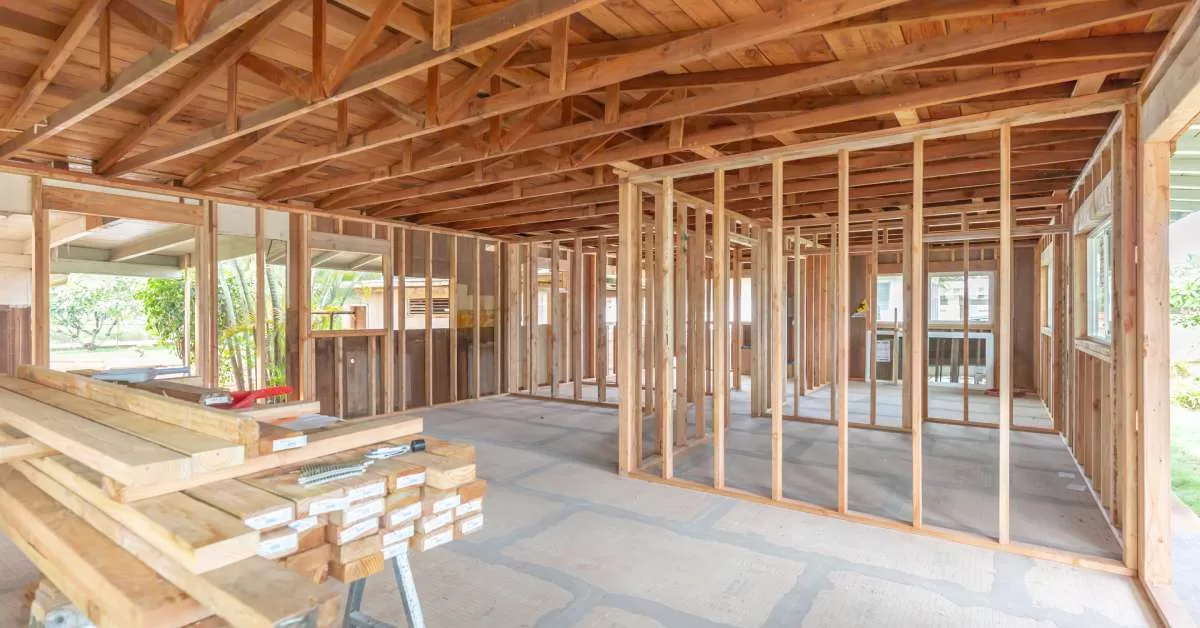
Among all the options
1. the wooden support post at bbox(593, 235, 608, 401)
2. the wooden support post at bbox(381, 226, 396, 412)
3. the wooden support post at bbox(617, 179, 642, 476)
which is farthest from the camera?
the wooden support post at bbox(593, 235, 608, 401)

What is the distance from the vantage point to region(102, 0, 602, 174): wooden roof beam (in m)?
2.27

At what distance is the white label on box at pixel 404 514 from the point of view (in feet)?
5.71

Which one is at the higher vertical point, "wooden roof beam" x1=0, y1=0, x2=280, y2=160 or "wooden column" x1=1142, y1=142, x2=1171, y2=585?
"wooden roof beam" x1=0, y1=0, x2=280, y2=160

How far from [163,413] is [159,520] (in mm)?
742

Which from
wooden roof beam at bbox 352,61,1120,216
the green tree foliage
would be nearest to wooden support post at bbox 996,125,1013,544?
wooden roof beam at bbox 352,61,1120,216

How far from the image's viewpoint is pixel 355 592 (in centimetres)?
234

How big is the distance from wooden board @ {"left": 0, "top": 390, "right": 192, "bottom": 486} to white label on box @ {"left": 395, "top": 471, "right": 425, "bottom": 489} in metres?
0.53

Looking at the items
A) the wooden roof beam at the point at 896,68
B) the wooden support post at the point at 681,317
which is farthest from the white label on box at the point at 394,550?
the wooden support post at the point at 681,317

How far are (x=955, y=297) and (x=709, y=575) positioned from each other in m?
9.59

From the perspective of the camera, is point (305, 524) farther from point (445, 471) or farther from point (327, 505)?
point (445, 471)

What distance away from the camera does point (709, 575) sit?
10.1 ft

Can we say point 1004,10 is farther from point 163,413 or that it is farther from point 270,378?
point 270,378

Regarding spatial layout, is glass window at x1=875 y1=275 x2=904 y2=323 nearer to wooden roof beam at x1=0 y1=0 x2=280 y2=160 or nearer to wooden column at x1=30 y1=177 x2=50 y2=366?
wooden roof beam at x1=0 y1=0 x2=280 y2=160

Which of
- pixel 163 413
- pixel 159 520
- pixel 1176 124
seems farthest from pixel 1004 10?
pixel 163 413
